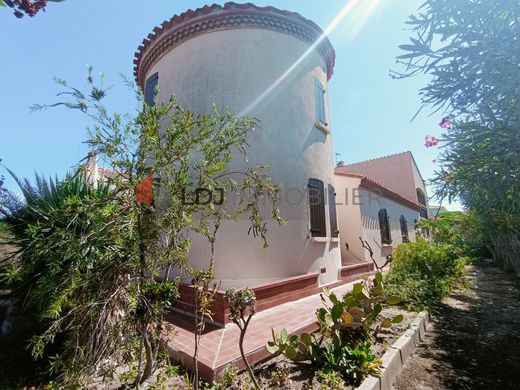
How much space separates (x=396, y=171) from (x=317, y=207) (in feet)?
54.5

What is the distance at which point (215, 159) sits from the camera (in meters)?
3.29

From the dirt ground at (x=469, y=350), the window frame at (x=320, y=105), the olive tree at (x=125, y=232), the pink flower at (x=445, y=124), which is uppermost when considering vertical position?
the window frame at (x=320, y=105)

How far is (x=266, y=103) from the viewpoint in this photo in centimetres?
848

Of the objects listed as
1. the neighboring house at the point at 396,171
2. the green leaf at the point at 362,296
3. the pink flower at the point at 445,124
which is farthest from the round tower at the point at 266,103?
the neighboring house at the point at 396,171

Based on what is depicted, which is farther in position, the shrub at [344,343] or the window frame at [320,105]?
the window frame at [320,105]

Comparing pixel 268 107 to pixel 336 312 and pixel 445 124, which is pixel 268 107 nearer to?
pixel 445 124

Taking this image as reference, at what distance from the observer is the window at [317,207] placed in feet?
28.4

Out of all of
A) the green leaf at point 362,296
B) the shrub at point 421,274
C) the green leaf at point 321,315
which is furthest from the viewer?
the shrub at point 421,274

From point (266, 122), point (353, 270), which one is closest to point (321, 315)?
point (266, 122)

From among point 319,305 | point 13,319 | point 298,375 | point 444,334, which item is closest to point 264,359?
point 298,375

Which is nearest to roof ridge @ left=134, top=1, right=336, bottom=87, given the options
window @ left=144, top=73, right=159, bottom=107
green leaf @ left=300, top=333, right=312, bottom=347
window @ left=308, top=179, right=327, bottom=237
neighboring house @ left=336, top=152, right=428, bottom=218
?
window @ left=144, top=73, right=159, bottom=107

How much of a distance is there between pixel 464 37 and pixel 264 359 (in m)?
5.92

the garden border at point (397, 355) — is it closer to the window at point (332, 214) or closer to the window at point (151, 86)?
the window at point (332, 214)

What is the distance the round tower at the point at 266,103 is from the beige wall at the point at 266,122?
3 cm
